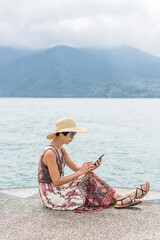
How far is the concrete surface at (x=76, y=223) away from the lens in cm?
457

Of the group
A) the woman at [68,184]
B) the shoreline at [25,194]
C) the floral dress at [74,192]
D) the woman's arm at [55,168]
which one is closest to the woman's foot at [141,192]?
the woman at [68,184]

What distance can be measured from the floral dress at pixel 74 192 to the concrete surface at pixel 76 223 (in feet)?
0.42

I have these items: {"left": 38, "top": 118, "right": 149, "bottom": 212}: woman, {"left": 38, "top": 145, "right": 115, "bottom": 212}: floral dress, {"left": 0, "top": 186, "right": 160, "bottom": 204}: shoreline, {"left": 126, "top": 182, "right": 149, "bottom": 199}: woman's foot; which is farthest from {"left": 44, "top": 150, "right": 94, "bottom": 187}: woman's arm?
{"left": 0, "top": 186, "right": 160, "bottom": 204}: shoreline

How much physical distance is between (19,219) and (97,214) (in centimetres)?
113

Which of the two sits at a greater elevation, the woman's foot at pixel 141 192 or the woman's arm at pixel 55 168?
the woman's arm at pixel 55 168

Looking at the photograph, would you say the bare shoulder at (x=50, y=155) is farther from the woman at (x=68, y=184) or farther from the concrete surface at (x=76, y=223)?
the concrete surface at (x=76, y=223)

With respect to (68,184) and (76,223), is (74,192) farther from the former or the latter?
(76,223)

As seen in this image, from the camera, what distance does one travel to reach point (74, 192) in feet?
17.6

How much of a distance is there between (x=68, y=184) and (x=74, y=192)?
150 millimetres

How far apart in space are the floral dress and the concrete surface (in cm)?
13

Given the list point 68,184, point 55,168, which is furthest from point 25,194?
point 55,168

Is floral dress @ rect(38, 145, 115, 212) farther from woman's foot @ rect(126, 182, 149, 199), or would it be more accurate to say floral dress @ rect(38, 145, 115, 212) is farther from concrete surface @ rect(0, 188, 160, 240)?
woman's foot @ rect(126, 182, 149, 199)

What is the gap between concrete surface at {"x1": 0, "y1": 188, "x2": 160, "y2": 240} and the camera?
15.0 feet

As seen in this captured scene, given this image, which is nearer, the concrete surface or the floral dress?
the concrete surface
